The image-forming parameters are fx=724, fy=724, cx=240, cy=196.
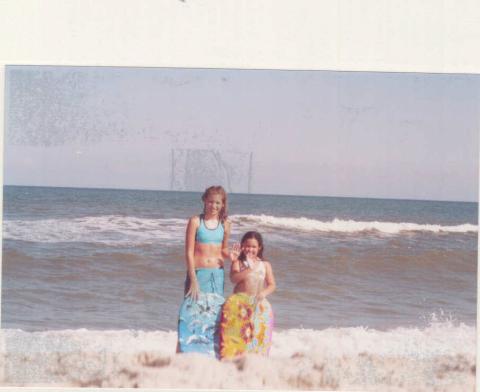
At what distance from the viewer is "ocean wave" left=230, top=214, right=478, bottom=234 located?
21.5 feet

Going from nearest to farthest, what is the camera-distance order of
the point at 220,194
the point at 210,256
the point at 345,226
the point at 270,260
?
the point at 210,256 < the point at 220,194 < the point at 270,260 < the point at 345,226

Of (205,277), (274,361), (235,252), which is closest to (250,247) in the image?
(235,252)

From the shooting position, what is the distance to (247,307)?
6066 millimetres

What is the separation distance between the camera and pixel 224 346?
19.9ft

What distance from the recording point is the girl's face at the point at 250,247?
240 inches

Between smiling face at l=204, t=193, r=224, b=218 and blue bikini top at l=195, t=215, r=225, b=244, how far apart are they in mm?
117

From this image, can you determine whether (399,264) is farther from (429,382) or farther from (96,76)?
(96,76)

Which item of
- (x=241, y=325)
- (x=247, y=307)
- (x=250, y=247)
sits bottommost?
(x=241, y=325)

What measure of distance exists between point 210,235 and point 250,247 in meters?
0.35

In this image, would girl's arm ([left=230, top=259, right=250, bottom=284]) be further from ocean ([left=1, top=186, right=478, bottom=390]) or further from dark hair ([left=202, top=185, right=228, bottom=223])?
dark hair ([left=202, top=185, right=228, bottom=223])

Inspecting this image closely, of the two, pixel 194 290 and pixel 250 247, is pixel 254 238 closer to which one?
pixel 250 247

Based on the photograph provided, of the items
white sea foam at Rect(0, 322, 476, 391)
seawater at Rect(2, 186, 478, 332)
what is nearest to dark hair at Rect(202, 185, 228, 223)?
seawater at Rect(2, 186, 478, 332)

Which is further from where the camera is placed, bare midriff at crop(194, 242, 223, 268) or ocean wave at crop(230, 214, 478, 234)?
ocean wave at crop(230, 214, 478, 234)

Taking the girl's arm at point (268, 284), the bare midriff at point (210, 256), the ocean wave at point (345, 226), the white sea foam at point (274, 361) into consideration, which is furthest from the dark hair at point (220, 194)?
the white sea foam at point (274, 361)
